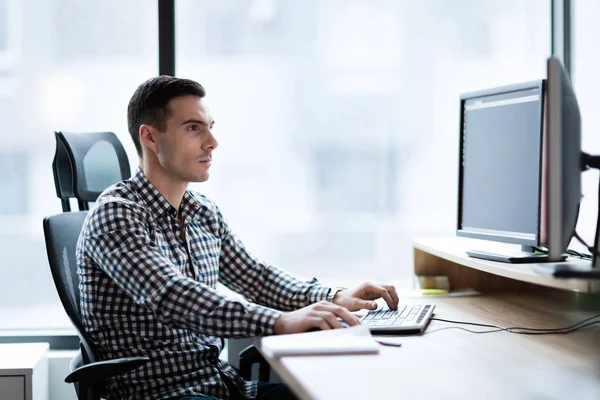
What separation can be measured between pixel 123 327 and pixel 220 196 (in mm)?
1183

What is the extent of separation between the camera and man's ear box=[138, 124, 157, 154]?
1992 mm

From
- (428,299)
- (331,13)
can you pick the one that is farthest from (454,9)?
(428,299)

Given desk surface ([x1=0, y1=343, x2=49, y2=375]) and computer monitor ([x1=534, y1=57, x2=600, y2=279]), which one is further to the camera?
desk surface ([x1=0, y1=343, x2=49, y2=375])

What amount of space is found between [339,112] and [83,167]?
46.6 inches

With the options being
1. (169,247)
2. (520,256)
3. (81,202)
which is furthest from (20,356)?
(520,256)

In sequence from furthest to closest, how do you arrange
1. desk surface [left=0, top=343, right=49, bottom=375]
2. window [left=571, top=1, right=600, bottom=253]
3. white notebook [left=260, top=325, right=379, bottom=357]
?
1. window [left=571, top=1, right=600, bottom=253]
2. desk surface [left=0, top=343, right=49, bottom=375]
3. white notebook [left=260, top=325, right=379, bottom=357]

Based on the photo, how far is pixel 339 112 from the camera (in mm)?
2969

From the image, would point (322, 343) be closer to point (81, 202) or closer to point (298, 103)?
point (81, 202)

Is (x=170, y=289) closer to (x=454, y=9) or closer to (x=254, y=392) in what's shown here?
(x=254, y=392)

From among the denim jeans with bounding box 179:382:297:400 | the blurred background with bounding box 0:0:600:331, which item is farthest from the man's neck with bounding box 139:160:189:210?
the blurred background with bounding box 0:0:600:331

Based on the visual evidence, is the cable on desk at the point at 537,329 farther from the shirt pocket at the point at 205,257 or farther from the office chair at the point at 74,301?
the office chair at the point at 74,301

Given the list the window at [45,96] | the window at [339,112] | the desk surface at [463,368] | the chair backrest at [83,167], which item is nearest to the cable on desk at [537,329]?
the desk surface at [463,368]

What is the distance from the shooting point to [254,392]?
1.90 meters

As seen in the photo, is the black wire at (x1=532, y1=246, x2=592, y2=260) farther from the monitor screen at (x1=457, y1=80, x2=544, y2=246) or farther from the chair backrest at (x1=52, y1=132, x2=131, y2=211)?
the chair backrest at (x1=52, y1=132, x2=131, y2=211)
